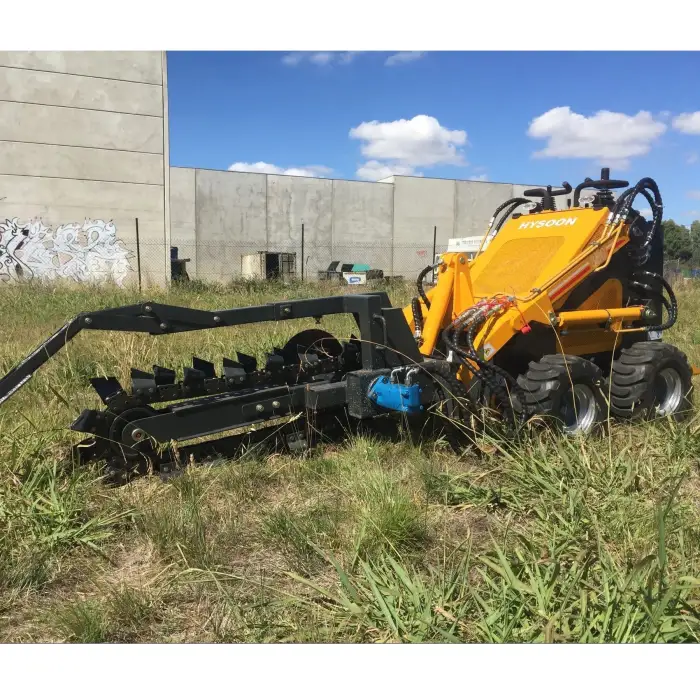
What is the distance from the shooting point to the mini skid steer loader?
11.8ft

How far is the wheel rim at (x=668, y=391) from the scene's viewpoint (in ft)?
16.2

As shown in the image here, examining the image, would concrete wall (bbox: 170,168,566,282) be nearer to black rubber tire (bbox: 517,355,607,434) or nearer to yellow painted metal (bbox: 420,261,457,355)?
yellow painted metal (bbox: 420,261,457,355)

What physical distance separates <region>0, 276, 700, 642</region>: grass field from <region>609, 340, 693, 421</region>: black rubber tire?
0.23m

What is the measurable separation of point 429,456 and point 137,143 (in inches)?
761

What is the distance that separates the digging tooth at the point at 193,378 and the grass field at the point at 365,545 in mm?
498

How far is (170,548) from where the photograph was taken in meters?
2.94

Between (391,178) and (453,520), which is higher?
(391,178)

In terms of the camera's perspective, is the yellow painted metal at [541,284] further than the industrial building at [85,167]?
No

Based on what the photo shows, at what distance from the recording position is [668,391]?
16.4 ft

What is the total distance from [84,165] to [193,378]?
19009mm

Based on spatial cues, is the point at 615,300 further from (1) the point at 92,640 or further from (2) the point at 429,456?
(1) the point at 92,640

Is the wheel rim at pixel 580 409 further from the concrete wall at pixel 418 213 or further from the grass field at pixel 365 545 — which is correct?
the concrete wall at pixel 418 213

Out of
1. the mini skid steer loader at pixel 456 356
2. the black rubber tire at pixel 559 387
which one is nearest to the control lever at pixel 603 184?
the mini skid steer loader at pixel 456 356

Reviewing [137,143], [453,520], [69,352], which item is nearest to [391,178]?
[137,143]
